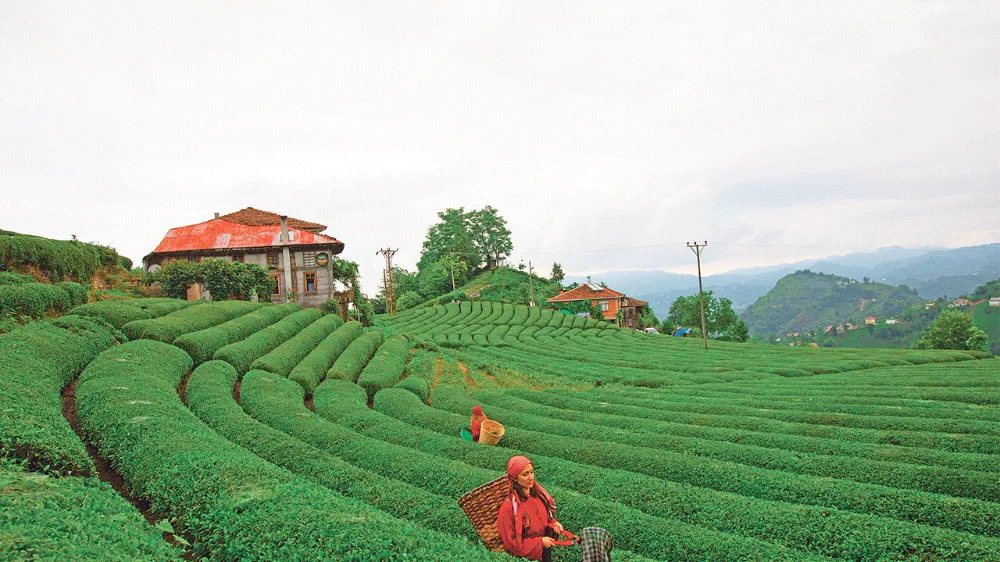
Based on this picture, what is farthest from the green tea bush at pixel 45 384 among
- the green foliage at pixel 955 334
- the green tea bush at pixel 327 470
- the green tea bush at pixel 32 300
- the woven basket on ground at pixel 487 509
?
the green foliage at pixel 955 334

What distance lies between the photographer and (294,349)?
2122 cm

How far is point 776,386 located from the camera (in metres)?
21.7

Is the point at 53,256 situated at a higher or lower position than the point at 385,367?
higher

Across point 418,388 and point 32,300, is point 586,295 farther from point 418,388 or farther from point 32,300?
point 32,300

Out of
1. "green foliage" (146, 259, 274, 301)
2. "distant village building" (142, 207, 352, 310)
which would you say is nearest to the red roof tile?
"distant village building" (142, 207, 352, 310)

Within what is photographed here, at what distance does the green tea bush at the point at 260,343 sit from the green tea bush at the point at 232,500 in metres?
7.55

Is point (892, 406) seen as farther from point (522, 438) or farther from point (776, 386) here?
point (522, 438)

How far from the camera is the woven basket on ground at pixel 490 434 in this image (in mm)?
11672

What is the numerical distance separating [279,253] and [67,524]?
127ft

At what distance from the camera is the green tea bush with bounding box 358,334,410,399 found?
1902cm

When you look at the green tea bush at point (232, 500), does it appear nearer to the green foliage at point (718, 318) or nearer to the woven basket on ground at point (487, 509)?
the woven basket on ground at point (487, 509)

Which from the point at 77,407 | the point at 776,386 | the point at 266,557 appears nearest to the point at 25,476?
the point at 266,557

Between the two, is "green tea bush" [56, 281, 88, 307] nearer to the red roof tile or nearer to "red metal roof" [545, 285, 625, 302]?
the red roof tile

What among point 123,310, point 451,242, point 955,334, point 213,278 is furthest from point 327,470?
point 451,242
